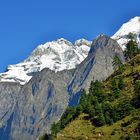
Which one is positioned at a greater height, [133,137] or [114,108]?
[114,108]

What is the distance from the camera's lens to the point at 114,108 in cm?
18875

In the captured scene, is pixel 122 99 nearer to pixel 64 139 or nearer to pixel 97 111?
pixel 97 111

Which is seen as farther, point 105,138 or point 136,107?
point 136,107

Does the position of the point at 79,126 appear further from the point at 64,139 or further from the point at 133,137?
the point at 133,137

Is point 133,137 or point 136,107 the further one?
point 136,107

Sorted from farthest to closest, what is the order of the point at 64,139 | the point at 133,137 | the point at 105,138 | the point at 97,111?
1. the point at 97,111
2. the point at 64,139
3. the point at 105,138
4. the point at 133,137

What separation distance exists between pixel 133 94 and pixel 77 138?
29698 millimetres

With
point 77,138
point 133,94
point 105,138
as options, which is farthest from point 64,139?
point 133,94

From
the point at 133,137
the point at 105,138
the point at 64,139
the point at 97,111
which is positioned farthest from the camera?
the point at 97,111

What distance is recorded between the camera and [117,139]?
164875mm

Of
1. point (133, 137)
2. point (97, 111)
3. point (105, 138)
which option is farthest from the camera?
point (97, 111)

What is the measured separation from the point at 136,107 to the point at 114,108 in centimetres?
696

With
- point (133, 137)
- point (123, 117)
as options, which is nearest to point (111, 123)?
point (123, 117)

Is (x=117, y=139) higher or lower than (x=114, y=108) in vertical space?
lower
